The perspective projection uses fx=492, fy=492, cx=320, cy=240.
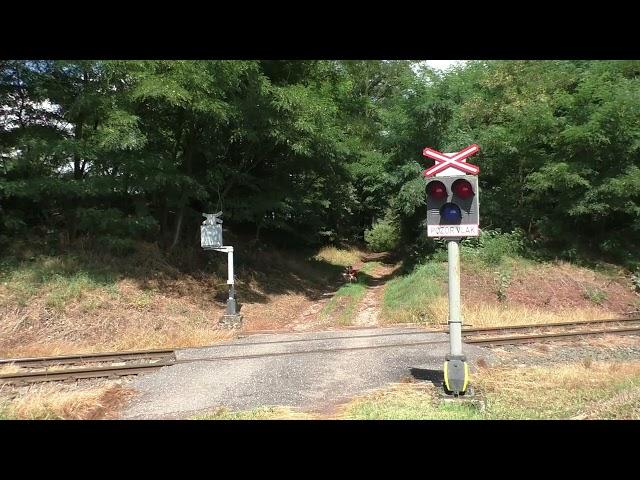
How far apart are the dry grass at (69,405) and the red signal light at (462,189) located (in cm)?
549

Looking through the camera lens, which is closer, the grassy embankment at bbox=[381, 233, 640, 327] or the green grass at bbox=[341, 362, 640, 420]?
the green grass at bbox=[341, 362, 640, 420]

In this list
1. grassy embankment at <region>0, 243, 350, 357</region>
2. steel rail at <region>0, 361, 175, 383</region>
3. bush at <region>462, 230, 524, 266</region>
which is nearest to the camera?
steel rail at <region>0, 361, 175, 383</region>

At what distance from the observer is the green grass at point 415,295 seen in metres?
15.7

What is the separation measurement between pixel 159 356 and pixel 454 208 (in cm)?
716

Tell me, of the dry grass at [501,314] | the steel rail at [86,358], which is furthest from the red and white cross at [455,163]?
the dry grass at [501,314]

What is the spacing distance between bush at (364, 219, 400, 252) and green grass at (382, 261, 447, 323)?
21067 mm

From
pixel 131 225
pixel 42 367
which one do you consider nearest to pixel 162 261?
pixel 131 225

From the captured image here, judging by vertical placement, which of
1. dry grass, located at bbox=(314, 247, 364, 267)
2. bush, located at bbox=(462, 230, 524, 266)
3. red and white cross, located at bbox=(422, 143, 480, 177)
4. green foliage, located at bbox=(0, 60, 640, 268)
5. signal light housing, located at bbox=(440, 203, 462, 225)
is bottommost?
dry grass, located at bbox=(314, 247, 364, 267)

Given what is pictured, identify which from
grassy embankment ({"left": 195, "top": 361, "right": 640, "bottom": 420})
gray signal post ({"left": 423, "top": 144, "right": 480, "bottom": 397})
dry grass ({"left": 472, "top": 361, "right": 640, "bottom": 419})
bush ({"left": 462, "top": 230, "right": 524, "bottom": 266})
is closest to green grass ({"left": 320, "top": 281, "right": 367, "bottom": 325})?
bush ({"left": 462, "top": 230, "right": 524, "bottom": 266})

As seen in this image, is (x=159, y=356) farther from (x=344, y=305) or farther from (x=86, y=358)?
(x=344, y=305)

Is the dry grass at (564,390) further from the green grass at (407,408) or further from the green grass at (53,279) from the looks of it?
the green grass at (53,279)

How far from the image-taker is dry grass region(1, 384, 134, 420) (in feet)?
20.8

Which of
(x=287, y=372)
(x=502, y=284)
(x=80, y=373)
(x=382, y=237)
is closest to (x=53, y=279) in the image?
(x=80, y=373)

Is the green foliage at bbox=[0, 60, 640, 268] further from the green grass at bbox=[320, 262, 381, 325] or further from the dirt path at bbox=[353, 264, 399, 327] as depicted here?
the green grass at bbox=[320, 262, 381, 325]
